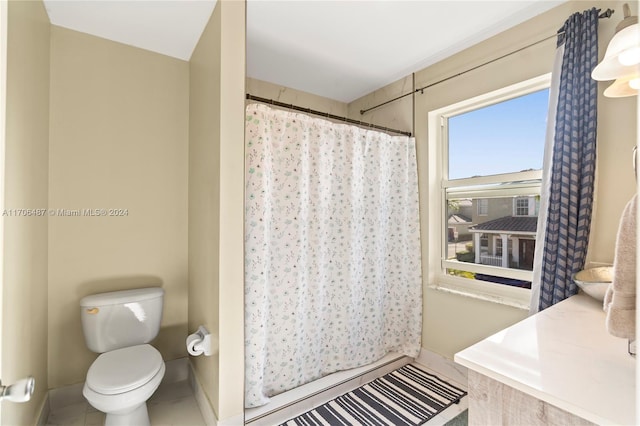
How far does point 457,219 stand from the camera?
2350mm

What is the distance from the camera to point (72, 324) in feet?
6.40

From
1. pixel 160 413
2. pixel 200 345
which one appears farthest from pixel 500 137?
pixel 160 413

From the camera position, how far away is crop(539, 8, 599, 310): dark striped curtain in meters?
1.49

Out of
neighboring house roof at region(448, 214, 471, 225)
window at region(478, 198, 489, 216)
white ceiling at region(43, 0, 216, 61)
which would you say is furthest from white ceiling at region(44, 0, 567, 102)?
neighboring house roof at region(448, 214, 471, 225)

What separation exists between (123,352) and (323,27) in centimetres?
241

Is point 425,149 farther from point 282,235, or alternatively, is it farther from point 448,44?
point 282,235

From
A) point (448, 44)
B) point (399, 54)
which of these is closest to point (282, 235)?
point (399, 54)

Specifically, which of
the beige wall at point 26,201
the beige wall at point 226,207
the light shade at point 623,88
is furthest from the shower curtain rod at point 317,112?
the light shade at point 623,88

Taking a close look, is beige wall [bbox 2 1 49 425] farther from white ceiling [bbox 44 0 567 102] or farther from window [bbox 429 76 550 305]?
window [bbox 429 76 550 305]

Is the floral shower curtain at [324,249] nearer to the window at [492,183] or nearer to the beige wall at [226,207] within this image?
the beige wall at [226,207]

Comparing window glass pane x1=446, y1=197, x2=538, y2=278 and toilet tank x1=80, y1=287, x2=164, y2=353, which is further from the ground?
window glass pane x1=446, y1=197, x2=538, y2=278

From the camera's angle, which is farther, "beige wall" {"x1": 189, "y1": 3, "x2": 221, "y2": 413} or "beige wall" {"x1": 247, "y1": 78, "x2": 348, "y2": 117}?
"beige wall" {"x1": 247, "y1": 78, "x2": 348, "y2": 117}

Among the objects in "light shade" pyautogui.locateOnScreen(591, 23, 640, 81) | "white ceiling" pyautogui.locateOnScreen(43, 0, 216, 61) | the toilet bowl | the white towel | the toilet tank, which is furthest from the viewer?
the toilet tank

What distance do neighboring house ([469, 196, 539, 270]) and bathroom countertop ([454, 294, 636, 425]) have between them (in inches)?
36.5
